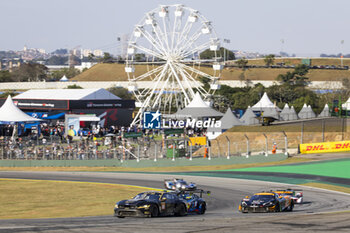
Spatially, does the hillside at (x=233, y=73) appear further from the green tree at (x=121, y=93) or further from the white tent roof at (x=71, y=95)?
the white tent roof at (x=71, y=95)

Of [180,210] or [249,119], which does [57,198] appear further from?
[249,119]

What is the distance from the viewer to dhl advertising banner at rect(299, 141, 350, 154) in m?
48.0

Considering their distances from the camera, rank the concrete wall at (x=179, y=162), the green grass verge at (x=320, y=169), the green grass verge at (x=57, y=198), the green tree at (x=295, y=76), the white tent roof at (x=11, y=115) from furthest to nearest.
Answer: the green tree at (x=295, y=76) < the white tent roof at (x=11, y=115) < the concrete wall at (x=179, y=162) < the green grass verge at (x=320, y=169) < the green grass verge at (x=57, y=198)

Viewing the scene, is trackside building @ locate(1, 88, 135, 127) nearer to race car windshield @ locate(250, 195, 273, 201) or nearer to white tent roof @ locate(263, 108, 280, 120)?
white tent roof @ locate(263, 108, 280, 120)

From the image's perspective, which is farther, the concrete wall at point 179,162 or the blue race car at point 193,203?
the concrete wall at point 179,162

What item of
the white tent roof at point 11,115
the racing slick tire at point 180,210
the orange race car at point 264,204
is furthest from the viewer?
the white tent roof at point 11,115

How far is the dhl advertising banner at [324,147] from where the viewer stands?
4800 centimetres

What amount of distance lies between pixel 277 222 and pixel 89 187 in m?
19.6

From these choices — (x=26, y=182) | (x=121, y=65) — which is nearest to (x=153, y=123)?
(x=26, y=182)

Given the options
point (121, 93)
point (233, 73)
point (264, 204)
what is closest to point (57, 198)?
point (264, 204)

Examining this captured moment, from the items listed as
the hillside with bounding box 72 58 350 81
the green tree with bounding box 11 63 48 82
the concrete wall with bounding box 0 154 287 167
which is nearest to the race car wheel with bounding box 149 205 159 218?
the concrete wall with bounding box 0 154 287 167

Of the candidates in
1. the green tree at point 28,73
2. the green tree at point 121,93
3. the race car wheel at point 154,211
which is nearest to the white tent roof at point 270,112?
the race car wheel at point 154,211

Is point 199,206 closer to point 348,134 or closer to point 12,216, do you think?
point 12,216

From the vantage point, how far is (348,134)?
51.8 meters
